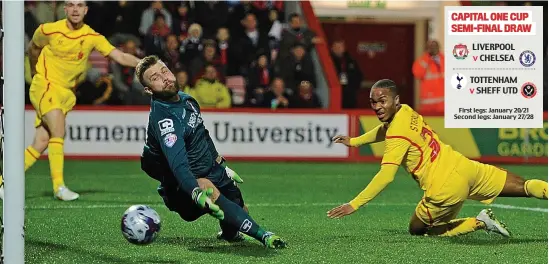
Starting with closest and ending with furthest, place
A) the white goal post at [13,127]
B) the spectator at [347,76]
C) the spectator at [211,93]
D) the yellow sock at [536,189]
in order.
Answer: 1. the white goal post at [13,127]
2. the yellow sock at [536,189]
3. the spectator at [211,93]
4. the spectator at [347,76]

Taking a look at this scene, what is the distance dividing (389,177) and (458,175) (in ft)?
2.22

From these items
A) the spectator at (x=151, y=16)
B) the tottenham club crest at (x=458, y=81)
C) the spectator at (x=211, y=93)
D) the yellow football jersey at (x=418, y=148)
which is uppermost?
the spectator at (x=151, y=16)

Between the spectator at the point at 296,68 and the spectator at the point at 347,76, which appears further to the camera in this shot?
the spectator at the point at 347,76

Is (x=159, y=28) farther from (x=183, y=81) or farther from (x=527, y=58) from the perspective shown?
(x=527, y=58)

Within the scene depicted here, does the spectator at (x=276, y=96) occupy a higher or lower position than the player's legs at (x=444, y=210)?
higher

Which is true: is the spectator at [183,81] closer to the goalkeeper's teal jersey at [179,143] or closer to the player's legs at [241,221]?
the goalkeeper's teal jersey at [179,143]

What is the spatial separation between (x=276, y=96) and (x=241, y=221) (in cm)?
1022

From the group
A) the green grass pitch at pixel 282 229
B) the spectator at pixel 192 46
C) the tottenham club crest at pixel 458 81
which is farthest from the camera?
the spectator at pixel 192 46

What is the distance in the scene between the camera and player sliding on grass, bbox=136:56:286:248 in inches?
261

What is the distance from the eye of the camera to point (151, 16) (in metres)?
17.9

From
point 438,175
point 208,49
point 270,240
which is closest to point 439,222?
point 438,175

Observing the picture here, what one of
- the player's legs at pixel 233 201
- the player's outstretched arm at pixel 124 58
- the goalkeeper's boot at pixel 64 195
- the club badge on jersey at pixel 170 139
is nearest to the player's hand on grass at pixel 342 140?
the player's legs at pixel 233 201

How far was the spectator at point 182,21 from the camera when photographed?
711 inches

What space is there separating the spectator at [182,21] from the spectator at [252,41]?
0.98m
